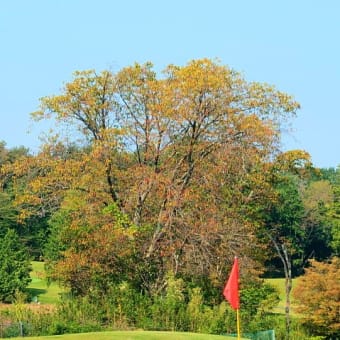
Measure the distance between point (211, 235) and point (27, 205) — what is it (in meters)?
7.28

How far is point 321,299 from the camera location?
1042 inches

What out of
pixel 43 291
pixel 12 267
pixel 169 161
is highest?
pixel 169 161

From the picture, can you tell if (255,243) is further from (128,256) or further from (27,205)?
(27,205)

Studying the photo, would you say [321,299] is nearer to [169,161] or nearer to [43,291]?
[169,161]

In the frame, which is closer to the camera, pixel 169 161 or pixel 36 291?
pixel 169 161

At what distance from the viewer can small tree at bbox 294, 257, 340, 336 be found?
85.4 feet

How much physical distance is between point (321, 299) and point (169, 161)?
7300 mm

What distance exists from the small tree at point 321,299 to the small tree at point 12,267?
2330 centimetres

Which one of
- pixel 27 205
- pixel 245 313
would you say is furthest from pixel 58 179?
pixel 245 313

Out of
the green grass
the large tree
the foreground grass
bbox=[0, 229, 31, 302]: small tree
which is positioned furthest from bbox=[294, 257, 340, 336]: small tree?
bbox=[0, 229, 31, 302]: small tree

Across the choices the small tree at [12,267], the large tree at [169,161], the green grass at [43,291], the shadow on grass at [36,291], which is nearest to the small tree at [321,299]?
the large tree at [169,161]

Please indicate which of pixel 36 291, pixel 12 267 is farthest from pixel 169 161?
pixel 36 291

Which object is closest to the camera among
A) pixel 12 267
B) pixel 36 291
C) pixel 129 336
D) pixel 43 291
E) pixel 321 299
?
pixel 129 336

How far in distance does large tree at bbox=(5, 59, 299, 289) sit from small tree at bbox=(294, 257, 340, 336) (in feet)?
7.57
